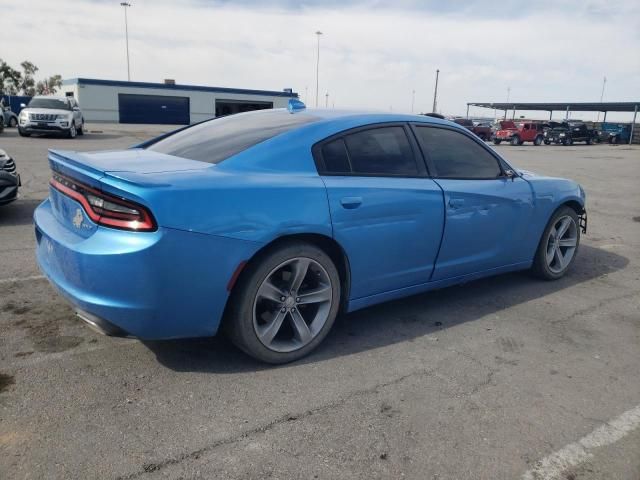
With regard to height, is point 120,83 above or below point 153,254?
above

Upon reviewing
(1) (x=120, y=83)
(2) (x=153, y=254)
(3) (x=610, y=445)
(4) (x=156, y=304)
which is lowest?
(3) (x=610, y=445)

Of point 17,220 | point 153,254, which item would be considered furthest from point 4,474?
point 17,220

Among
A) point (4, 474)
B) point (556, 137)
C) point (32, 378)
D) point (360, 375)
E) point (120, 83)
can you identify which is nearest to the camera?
point (4, 474)

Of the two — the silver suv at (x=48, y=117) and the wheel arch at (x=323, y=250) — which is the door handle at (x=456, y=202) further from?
the silver suv at (x=48, y=117)

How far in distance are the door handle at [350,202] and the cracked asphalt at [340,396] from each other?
3.07 ft

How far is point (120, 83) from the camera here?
152ft

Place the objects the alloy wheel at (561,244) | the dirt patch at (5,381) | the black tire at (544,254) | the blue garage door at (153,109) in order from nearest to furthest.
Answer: the dirt patch at (5,381), the black tire at (544,254), the alloy wheel at (561,244), the blue garage door at (153,109)

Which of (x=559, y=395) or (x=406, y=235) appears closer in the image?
(x=559, y=395)

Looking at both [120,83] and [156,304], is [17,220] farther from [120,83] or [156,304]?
[120,83]

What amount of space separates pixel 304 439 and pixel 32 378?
155cm

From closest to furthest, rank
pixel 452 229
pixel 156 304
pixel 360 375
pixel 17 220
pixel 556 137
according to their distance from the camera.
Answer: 1. pixel 156 304
2. pixel 360 375
3. pixel 452 229
4. pixel 17 220
5. pixel 556 137

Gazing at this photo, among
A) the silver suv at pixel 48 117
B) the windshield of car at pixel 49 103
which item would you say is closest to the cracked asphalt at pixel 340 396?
the silver suv at pixel 48 117

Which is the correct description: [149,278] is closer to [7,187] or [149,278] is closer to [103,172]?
[103,172]

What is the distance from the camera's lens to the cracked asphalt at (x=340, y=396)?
2.34 m
